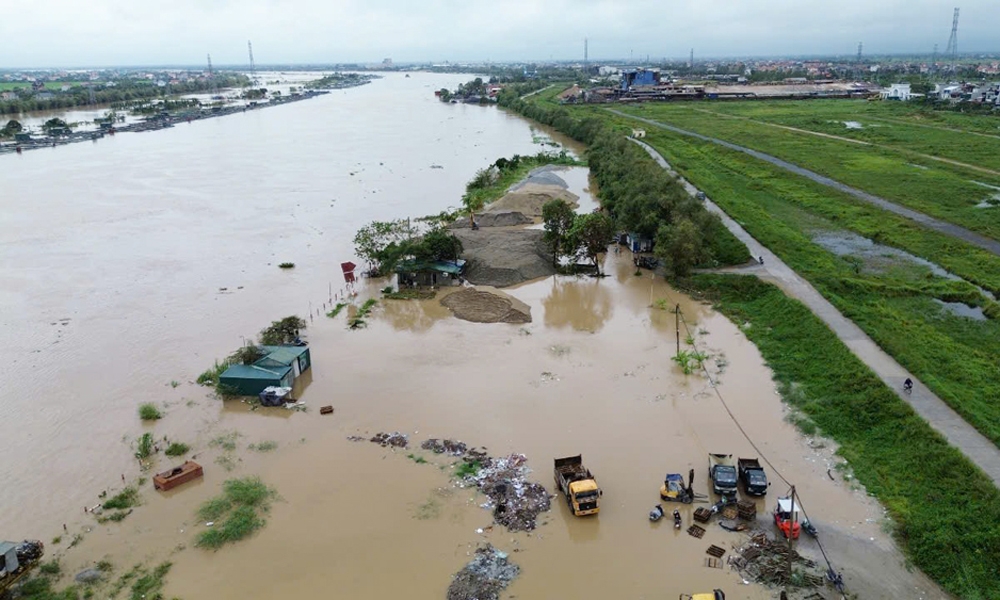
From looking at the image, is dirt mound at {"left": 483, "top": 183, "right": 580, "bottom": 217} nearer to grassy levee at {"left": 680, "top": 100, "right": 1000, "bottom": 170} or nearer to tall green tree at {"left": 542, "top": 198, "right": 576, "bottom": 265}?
tall green tree at {"left": 542, "top": 198, "right": 576, "bottom": 265}

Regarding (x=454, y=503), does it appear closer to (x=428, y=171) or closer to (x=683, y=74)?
(x=428, y=171)

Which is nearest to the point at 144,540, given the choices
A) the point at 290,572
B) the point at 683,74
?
the point at 290,572

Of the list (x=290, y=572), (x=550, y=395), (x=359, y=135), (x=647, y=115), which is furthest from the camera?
(x=647, y=115)

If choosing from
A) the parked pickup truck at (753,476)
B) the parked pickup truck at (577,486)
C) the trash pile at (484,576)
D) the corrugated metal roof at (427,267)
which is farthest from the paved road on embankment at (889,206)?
the trash pile at (484,576)

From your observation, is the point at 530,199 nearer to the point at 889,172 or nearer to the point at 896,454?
the point at 889,172

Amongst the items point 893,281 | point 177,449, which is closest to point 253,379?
point 177,449

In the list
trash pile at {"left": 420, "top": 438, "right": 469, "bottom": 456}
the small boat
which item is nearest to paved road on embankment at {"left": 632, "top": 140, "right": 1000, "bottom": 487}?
trash pile at {"left": 420, "top": 438, "right": 469, "bottom": 456}

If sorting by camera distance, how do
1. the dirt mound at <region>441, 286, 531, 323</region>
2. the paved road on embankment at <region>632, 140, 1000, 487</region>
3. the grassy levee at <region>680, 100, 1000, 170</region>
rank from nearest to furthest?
the paved road on embankment at <region>632, 140, 1000, 487</region> < the dirt mound at <region>441, 286, 531, 323</region> < the grassy levee at <region>680, 100, 1000, 170</region>
